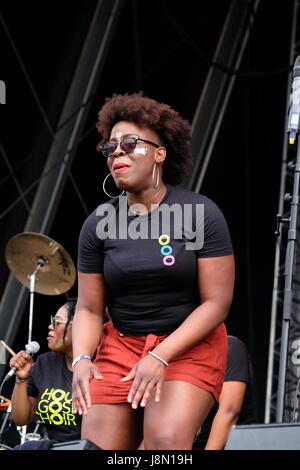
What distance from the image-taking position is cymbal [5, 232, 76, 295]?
20.7 ft

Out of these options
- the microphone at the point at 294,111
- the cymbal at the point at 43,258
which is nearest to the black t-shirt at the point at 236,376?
the microphone at the point at 294,111

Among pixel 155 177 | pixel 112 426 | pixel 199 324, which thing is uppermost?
pixel 155 177

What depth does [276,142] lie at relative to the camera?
29.8 ft

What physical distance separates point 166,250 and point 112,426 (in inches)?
22.6

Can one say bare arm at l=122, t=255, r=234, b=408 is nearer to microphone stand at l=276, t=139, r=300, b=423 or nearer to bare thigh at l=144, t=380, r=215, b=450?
bare thigh at l=144, t=380, r=215, b=450

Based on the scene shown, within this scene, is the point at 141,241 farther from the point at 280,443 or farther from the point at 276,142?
the point at 276,142

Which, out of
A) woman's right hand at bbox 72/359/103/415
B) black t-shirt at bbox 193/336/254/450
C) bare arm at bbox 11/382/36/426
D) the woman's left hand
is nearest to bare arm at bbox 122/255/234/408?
the woman's left hand

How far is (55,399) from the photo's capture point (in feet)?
14.2

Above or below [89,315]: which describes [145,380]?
below

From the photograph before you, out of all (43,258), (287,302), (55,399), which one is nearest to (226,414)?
(287,302)

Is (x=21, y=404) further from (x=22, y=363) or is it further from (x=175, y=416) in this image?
(x=175, y=416)

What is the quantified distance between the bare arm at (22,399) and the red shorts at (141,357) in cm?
144

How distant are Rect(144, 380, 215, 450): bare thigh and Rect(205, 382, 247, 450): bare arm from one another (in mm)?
924
